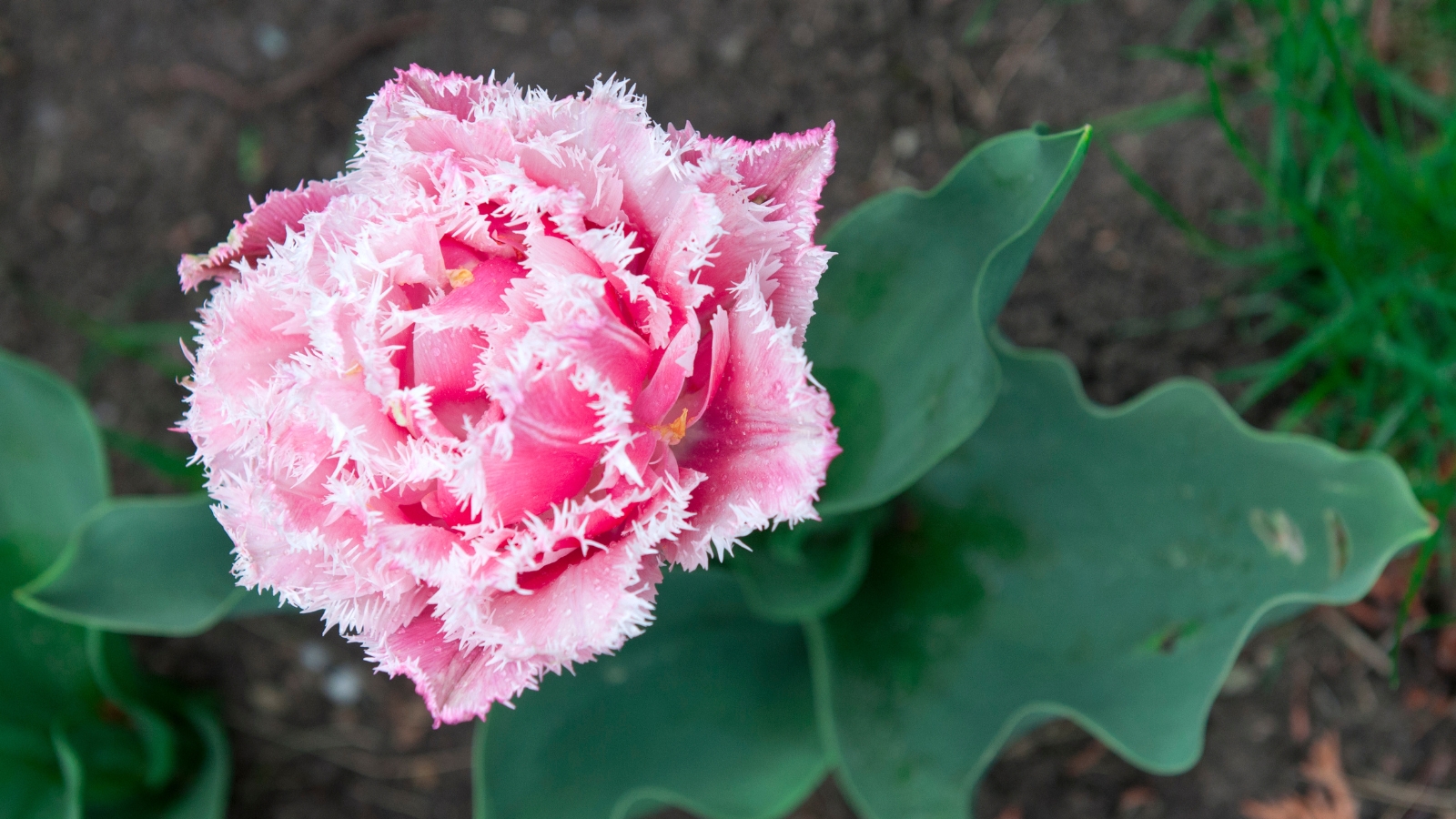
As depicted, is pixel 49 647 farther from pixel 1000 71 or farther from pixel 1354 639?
pixel 1354 639

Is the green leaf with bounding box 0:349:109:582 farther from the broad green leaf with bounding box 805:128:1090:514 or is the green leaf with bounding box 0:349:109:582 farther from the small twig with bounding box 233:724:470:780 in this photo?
the broad green leaf with bounding box 805:128:1090:514

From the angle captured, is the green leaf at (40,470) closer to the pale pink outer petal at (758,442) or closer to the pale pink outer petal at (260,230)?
the pale pink outer petal at (260,230)

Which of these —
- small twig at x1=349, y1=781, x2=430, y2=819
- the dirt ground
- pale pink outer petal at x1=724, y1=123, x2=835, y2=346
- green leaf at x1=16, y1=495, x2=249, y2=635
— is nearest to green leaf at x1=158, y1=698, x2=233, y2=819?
the dirt ground

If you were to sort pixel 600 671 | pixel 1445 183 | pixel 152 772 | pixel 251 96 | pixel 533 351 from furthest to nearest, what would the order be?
pixel 251 96 < pixel 152 772 < pixel 1445 183 < pixel 600 671 < pixel 533 351

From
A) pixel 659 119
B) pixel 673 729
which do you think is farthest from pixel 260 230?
pixel 659 119

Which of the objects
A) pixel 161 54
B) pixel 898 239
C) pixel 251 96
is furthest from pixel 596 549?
pixel 161 54

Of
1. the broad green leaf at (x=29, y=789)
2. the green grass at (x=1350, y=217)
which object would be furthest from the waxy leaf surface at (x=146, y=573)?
the green grass at (x=1350, y=217)

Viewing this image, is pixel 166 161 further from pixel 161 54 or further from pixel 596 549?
pixel 596 549
